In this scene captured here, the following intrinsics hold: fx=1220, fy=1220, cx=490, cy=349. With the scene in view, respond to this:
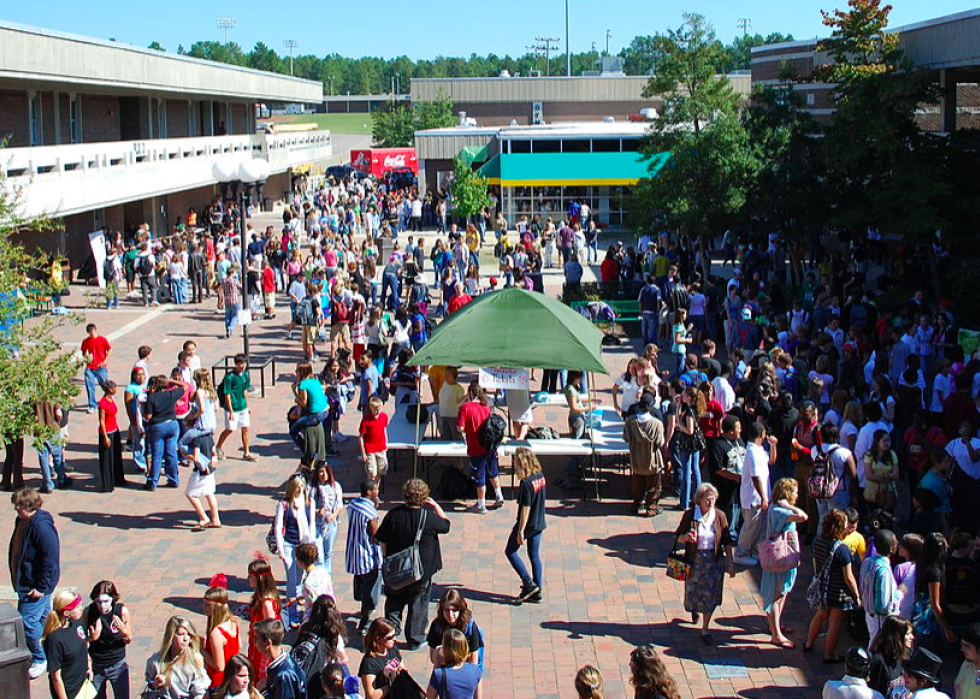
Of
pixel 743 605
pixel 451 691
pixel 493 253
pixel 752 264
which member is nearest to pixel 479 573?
pixel 743 605

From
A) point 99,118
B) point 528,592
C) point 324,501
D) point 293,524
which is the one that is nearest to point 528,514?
point 528,592

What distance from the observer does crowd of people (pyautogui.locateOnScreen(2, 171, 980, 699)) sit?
7.73m

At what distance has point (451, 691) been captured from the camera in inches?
292

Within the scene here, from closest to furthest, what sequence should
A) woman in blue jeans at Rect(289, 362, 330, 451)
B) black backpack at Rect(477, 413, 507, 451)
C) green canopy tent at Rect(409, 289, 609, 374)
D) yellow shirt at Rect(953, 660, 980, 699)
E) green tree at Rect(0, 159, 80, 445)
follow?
yellow shirt at Rect(953, 660, 980, 699) → green tree at Rect(0, 159, 80, 445) → black backpack at Rect(477, 413, 507, 451) → woman in blue jeans at Rect(289, 362, 330, 451) → green canopy tent at Rect(409, 289, 609, 374)

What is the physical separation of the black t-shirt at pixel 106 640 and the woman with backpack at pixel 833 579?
5206 millimetres

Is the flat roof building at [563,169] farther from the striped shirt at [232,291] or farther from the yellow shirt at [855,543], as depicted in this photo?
the yellow shirt at [855,543]

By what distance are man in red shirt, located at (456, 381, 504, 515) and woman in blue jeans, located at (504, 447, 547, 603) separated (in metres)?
2.40

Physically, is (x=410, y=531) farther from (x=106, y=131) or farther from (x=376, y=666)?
(x=106, y=131)

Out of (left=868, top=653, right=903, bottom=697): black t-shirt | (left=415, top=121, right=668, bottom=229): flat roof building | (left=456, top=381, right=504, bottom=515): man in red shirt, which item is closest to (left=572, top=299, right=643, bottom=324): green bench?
(left=456, top=381, right=504, bottom=515): man in red shirt

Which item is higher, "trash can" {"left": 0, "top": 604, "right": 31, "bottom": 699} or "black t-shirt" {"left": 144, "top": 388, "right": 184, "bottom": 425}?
"black t-shirt" {"left": 144, "top": 388, "right": 184, "bottom": 425}

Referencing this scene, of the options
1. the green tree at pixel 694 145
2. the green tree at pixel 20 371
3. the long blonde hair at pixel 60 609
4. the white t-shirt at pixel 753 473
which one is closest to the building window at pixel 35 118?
the green tree at pixel 694 145

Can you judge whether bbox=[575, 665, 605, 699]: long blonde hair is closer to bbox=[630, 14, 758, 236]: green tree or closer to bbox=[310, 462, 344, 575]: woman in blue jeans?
bbox=[310, 462, 344, 575]: woman in blue jeans

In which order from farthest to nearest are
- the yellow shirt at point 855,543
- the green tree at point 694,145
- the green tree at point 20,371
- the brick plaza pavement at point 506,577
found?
the green tree at point 694,145 → the green tree at point 20,371 → the brick plaza pavement at point 506,577 → the yellow shirt at point 855,543

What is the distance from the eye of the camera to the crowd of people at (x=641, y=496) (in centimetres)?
773
